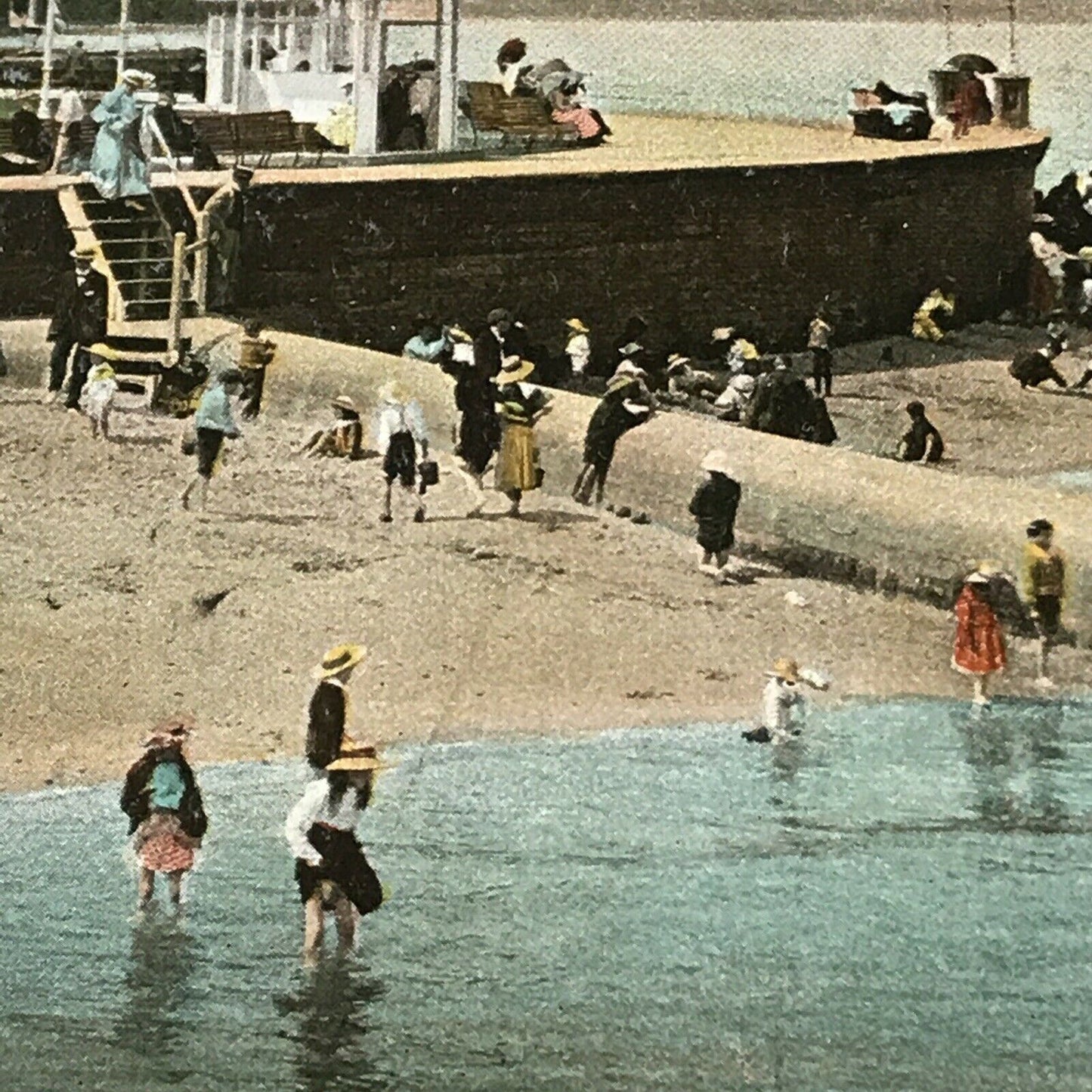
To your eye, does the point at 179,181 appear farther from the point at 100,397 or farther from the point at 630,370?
the point at 630,370

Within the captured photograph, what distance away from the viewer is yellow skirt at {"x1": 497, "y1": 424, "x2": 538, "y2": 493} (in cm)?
1098

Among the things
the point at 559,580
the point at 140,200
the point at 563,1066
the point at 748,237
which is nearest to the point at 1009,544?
the point at 559,580

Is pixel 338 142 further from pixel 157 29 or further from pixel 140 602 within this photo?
pixel 140 602

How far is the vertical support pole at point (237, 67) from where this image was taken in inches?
685

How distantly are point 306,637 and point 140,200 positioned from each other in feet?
17.2

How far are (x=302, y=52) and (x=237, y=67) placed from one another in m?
0.52

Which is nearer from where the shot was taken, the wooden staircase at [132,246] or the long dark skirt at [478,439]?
the long dark skirt at [478,439]

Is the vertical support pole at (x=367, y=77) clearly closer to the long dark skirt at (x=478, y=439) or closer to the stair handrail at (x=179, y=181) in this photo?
the stair handrail at (x=179, y=181)

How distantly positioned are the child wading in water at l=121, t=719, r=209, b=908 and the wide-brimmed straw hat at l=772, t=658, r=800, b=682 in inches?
83.9

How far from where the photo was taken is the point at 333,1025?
6664 mm

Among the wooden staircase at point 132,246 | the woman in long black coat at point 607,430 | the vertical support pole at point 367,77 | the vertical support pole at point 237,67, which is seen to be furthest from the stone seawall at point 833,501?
the vertical support pole at point 237,67

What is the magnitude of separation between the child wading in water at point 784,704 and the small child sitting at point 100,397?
3.76m

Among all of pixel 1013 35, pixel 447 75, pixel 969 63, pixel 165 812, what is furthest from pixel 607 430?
pixel 969 63

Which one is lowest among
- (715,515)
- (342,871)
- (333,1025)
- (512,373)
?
(333,1025)
